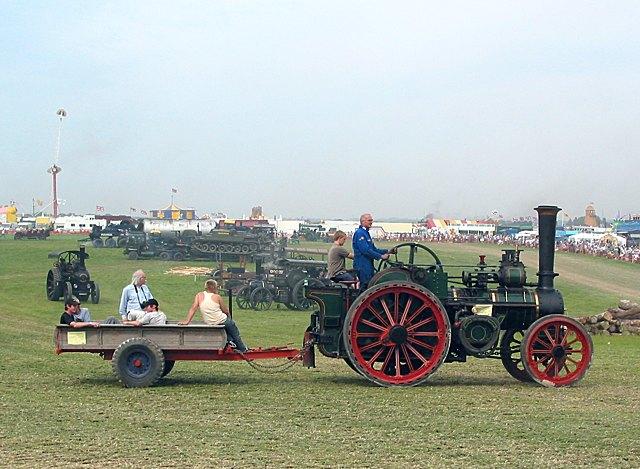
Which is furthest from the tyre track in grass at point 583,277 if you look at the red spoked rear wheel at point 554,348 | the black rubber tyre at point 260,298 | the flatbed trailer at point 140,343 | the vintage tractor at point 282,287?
the flatbed trailer at point 140,343

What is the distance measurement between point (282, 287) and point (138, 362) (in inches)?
784

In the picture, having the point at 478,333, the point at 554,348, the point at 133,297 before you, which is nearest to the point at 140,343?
the point at 133,297

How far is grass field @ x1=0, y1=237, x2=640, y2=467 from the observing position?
8.73m

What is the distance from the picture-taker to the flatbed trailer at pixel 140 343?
12281mm

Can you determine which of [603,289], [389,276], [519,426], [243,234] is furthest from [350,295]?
[243,234]

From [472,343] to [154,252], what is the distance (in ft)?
141

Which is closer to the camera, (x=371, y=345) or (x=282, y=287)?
(x=371, y=345)

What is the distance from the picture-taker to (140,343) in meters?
12.3

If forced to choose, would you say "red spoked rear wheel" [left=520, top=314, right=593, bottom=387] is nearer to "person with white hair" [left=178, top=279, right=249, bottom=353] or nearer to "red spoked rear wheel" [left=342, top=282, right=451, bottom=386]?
"red spoked rear wheel" [left=342, top=282, right=451, bottom=386]

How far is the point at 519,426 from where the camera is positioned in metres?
10.1

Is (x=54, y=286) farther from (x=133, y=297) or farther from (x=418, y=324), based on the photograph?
(x=418, y=324)

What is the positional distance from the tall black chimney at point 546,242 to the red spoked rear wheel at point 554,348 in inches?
21.1

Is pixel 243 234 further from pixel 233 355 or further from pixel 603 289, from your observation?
pixel 233 355

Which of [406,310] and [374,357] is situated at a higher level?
[406,310]
